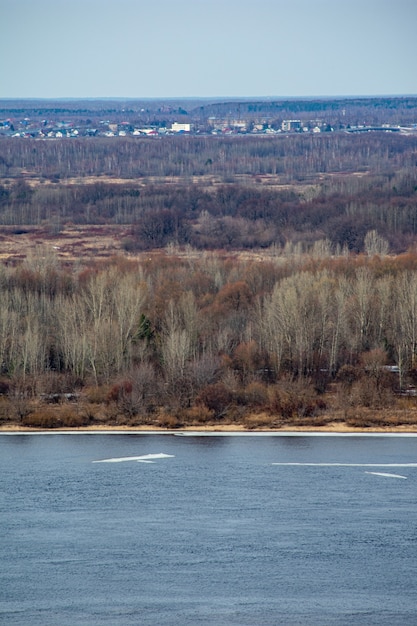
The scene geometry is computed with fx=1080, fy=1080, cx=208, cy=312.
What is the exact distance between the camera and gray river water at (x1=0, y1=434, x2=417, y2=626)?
1412 centimetres

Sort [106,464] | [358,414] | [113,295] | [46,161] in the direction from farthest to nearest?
[46,161], [113,295], [358,414], [106,464]

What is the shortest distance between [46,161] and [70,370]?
8533 centimetres

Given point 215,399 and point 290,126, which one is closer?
point 215,399

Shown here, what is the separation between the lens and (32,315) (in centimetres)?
3025

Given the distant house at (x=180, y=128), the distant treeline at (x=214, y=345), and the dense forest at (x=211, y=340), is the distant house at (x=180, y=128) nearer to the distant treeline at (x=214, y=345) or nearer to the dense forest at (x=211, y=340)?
the dense forest at (x=211, y=340)

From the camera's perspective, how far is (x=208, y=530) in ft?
56.1

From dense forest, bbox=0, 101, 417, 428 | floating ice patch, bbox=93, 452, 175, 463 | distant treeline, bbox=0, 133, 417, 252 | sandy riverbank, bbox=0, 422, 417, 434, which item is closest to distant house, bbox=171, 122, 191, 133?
distant treeline, bbox=0, 133, 417, 252

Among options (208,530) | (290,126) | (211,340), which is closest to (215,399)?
(211,340)

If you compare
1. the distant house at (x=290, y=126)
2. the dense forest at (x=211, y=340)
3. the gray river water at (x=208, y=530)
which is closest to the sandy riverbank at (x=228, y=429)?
the dense forest at (x=211, y=340)

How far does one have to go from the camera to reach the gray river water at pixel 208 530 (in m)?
14.1

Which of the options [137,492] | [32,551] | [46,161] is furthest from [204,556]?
[46,161]

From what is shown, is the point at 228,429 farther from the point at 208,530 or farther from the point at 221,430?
the point at 208,530

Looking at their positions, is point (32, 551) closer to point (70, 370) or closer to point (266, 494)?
point (266, 494)

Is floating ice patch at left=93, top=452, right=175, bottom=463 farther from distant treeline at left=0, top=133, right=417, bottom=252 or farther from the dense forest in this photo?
distant treeline at left=0, top=133, right=417, bottom=252
